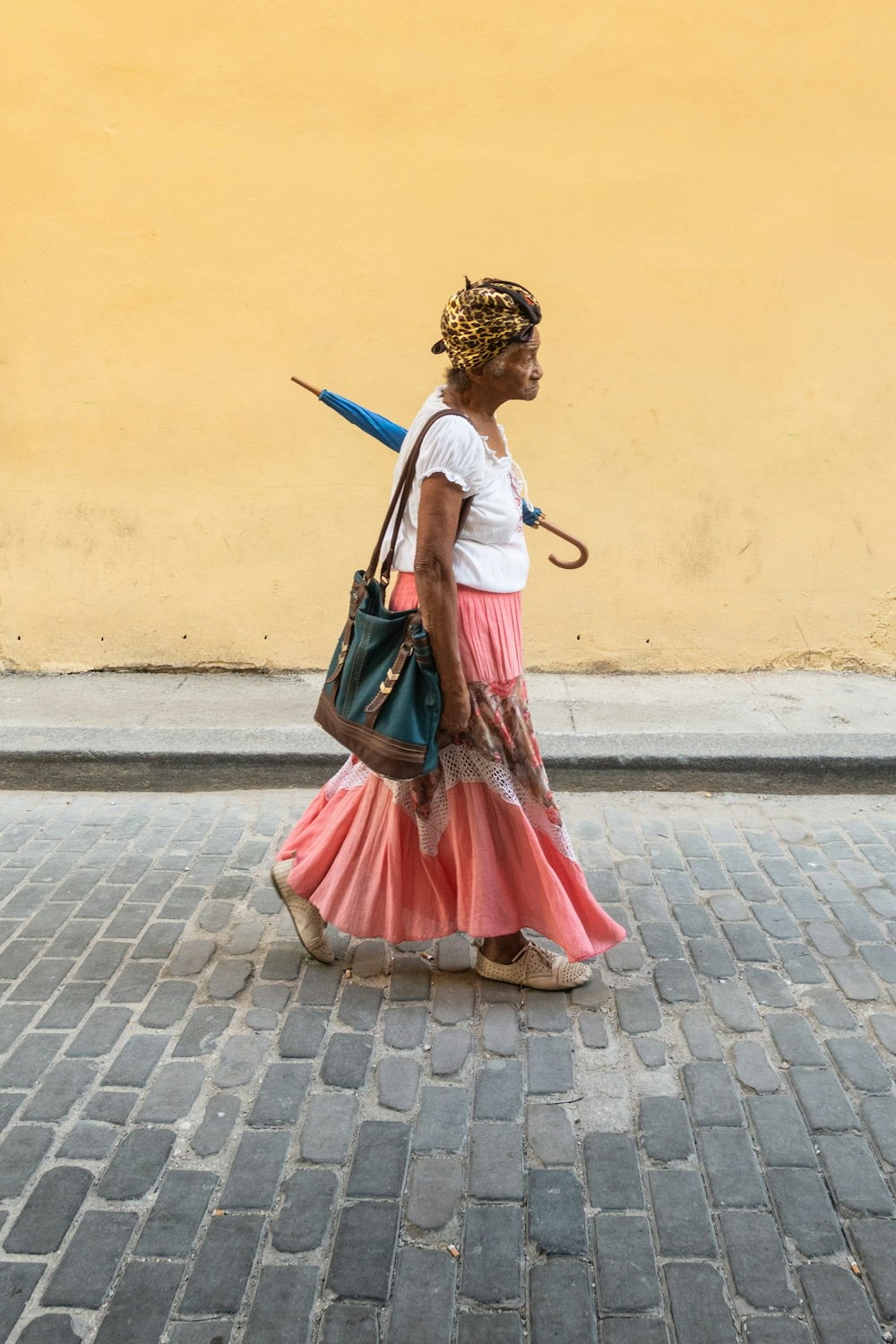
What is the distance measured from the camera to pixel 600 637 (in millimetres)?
6082

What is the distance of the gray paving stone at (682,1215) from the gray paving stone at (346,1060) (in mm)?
759

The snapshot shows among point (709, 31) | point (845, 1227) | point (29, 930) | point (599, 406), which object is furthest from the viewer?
point (599, 406)

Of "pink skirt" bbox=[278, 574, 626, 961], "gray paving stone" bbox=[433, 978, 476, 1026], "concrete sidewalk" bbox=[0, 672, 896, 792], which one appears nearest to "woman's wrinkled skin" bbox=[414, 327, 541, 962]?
"pink skirt" bbox=[278, 574, 626, 961]

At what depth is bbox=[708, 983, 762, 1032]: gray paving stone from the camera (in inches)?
123

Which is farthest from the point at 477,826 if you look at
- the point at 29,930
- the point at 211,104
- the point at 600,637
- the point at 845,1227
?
the point at 211,104

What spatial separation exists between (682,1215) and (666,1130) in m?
0.29

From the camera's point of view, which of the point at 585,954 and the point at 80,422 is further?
the point at 80,422

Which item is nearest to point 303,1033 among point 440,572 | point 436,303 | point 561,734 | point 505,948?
point 505,948

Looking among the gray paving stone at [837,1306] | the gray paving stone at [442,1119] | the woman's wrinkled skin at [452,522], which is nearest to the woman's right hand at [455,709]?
the woman's wrinkled skin at [452,522]

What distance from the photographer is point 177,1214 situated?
241cm

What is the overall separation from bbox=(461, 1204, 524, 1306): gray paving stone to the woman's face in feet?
6.35

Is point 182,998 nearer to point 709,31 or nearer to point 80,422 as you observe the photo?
point 80,422

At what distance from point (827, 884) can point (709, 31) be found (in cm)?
406

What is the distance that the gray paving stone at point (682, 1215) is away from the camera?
7.65 ft
